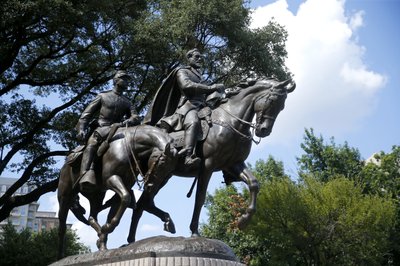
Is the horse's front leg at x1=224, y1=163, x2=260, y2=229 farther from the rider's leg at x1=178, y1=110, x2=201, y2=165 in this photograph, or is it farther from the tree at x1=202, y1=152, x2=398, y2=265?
the tree at x1=202, y1=152, x2=398, y2=265

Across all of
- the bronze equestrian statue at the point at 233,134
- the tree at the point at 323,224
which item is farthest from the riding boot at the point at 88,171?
the tree at the point at 323,224

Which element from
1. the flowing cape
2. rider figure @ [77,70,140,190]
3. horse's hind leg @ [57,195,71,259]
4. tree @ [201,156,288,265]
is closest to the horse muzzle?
the flowing cape

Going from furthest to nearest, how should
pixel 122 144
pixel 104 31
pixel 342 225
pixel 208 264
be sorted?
pixel 342 225, pixel 104 31, pixel 122 144, pixel 208 264

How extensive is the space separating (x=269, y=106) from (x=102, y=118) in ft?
10.8

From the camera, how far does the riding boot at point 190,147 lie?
399 inches

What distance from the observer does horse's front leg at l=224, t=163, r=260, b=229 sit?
10.1 m

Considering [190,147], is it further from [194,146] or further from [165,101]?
[165,101]

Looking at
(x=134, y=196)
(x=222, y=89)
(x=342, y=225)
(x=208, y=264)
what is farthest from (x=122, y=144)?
(x=342, y=225)

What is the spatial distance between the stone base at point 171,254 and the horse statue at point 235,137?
5.21 ft

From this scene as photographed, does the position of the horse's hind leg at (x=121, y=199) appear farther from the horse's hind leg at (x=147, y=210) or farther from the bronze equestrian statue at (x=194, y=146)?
the horse's hind leg at (x=147, y=210)

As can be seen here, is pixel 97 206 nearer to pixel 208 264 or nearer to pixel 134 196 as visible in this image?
pixel 134 196

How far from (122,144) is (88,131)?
125 centimetres

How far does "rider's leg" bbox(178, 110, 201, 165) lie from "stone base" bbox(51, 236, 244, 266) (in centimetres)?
179

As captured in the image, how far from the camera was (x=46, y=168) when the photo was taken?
23.8m
